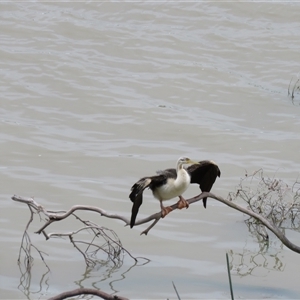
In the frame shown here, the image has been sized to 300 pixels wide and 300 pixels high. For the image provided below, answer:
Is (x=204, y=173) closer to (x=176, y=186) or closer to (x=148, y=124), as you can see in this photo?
(x=176, y=186)

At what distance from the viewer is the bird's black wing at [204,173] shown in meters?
5.69

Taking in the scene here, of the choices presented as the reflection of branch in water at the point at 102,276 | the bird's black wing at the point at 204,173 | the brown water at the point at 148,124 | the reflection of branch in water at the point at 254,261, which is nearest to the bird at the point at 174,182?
the bird's black wing at the point at 204,173

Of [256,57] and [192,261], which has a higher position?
[256,57]

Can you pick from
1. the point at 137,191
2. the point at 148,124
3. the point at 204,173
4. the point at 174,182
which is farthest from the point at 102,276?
the point at 148,124

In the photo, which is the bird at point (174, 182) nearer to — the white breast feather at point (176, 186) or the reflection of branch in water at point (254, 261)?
the white breast feather at point (176, 186)

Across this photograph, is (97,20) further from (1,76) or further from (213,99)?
(213,99)

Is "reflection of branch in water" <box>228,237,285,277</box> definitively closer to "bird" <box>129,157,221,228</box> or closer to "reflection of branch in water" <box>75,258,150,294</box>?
"reflection of branch in water" <box>75,258,150,294</box>

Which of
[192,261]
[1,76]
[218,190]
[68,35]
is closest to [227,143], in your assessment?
[218,190]

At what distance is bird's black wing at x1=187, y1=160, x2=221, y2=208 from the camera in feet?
18.7

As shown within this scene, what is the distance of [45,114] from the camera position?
1209 centimetres

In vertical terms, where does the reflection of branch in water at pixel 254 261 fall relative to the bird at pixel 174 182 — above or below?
below

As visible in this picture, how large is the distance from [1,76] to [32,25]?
2866 mm

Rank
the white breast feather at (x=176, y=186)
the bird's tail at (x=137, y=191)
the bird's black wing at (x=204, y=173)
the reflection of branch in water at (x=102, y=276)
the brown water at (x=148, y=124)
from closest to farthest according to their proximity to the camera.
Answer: the bird's tail at (x=137, y=191)
the white breast feather at (x=176, y=186)
the bird's black wing at (x=204, y=173)
the reflection of branch in water at (x=102, y=276)
the brown water at (x=148, y=124)

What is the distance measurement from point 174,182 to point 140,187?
1.27 feet
